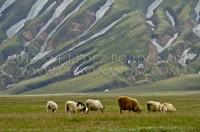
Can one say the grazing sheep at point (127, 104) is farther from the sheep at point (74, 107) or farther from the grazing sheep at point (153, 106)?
the grazing sheep at point (153, 106)

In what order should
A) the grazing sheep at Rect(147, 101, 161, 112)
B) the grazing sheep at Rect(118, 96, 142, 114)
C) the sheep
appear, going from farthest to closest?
the grazing sheep at Rect(147, 101, 161, 112) → the grazing sheep at Rect(118, 96, 142, 114) → the sheep

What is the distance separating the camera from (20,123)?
120ft

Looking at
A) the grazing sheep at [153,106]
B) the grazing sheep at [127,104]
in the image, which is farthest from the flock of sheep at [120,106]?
the grazing sheep at [153,106]

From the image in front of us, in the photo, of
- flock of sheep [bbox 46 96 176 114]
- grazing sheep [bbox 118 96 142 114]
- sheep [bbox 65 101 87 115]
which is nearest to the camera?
sheep [bbox 65 101 87 115]

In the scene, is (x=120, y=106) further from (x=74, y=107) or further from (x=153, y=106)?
(x=153, y=106)

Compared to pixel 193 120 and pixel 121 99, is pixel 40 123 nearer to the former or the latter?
pixel 193 120

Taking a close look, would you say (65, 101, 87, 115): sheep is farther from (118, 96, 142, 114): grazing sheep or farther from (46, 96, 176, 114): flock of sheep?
(118, 96, 142, 114): grazing sheep

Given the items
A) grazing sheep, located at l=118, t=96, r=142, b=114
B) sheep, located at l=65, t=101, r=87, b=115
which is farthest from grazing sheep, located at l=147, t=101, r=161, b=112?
sheep, located at l=65, t=101, r=87, b=115

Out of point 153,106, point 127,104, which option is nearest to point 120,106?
point 127,104

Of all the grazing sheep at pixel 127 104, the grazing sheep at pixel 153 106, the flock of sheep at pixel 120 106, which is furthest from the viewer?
the grazing sheep at pixel 153 106

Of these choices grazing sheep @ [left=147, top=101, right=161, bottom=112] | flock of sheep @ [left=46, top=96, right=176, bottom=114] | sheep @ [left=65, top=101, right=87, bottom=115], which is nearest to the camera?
sheep @ [left=65, top=101, right=87, bottom=115]

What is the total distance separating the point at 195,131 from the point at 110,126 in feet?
22.9

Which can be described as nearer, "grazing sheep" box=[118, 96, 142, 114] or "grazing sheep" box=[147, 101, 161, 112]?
"grazing sheep" box=[118, 96, 142, 114]

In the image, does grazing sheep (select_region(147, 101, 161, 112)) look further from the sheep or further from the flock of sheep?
the sheep
